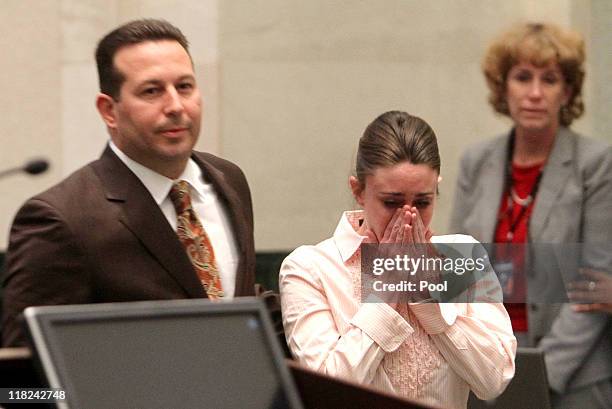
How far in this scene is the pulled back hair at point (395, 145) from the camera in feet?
9.96

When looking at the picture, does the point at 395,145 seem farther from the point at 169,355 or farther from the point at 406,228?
the point at 169,355

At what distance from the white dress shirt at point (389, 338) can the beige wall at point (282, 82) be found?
3.14 meters

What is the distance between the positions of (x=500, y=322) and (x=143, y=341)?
4.37ft

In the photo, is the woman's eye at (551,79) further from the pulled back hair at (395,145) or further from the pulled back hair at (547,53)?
the pulled back hair at (395,145)

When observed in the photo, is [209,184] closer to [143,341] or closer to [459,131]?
[143,341]

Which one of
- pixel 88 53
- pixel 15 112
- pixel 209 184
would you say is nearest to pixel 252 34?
pixel 88 53

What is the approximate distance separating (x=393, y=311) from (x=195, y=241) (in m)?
0.57

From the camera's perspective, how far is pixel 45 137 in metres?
6.38

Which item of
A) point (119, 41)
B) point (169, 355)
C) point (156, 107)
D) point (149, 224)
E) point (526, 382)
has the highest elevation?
point (119, 41)

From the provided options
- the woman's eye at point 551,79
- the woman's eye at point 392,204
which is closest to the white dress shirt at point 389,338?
the woman's eye at point 392,204

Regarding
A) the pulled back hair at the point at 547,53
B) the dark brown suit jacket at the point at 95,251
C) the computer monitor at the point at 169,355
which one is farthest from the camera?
the pulled back hair at the point at 547,53

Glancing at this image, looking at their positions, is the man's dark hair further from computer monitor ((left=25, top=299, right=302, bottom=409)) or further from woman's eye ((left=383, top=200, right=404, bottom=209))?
computer monitor ((left=25, top=299, right=302, bottom=409))

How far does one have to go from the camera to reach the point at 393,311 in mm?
2887

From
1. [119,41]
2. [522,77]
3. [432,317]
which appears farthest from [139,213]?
[522,77]
